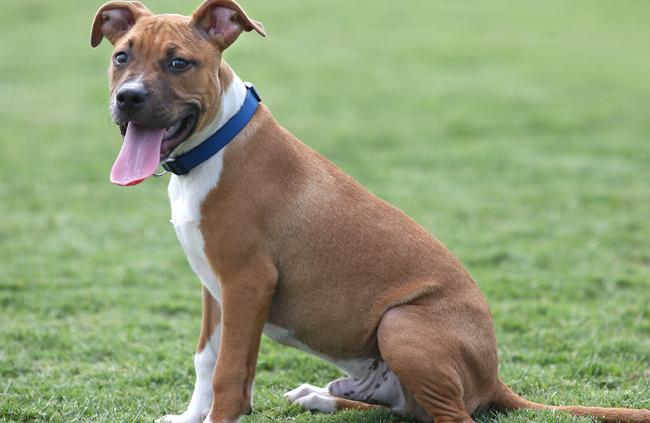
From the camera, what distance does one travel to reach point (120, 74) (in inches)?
195

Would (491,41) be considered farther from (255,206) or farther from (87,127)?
(255,206)

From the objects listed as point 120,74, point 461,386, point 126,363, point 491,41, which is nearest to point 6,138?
point 126,363

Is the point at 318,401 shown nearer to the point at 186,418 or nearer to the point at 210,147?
the point at 186,418

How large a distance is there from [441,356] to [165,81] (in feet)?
6.62

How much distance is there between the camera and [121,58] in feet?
16.2

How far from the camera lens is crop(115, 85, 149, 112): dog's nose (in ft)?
15.5

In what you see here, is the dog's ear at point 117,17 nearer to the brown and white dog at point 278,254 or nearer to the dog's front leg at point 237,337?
the brown and white dog at point 278,254

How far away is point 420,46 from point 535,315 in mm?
15314

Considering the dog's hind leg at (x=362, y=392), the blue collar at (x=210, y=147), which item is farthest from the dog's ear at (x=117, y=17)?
the dog's hind leg at (x=362, y=392)

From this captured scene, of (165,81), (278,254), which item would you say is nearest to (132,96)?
(165,81)

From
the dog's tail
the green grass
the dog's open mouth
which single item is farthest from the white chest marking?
the dog's tail

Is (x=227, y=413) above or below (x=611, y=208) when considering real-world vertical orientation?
above

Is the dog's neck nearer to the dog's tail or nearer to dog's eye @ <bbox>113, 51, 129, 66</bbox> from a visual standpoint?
dog's eye @ <bbox>113, 51, 129, 66</bbox>

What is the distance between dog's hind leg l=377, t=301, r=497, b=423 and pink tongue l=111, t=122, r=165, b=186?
1506 mm
